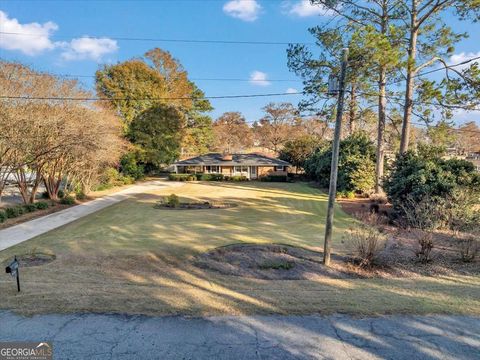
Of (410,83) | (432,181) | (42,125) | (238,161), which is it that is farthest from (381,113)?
(238,161)

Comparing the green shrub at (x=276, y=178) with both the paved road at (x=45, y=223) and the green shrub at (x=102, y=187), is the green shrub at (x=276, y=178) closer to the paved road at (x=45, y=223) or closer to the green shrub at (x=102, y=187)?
the green shrub at (x=102, y=187)

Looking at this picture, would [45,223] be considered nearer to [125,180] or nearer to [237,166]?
[125,180]

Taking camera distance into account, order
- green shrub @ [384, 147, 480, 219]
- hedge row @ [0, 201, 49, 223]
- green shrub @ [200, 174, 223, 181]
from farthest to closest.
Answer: green shrub @ [200, 174, 223, 181], hedge row @ [0, 201, 49, 223], green shrub @ [384, 147, 480, 219]

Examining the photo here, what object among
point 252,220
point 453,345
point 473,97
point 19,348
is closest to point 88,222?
point 252,220

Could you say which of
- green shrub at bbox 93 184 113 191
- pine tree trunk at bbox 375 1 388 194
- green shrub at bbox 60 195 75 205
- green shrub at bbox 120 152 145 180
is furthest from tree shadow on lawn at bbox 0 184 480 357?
green shrub at bbox 120 152 145 180

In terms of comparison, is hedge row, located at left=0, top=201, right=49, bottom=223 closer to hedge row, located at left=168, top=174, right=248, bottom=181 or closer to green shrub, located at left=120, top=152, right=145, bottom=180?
green shrub, located at left=120, top=152, right=145, bottom=180

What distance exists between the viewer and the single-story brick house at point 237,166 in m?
34.9

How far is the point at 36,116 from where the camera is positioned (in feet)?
42.7

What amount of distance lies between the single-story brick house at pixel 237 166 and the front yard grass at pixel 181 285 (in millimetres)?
24433

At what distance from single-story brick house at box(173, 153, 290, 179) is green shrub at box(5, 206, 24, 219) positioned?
22534 millimetres

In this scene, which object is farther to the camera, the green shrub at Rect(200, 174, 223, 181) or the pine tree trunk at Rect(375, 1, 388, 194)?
the green shrub at Rect(200, 174, 223, 181)

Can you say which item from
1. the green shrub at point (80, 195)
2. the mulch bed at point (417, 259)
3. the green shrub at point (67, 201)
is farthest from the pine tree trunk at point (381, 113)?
the green shrub at point (80, 195)

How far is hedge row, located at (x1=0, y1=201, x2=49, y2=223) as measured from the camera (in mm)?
12447

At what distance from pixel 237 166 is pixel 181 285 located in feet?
99.3
